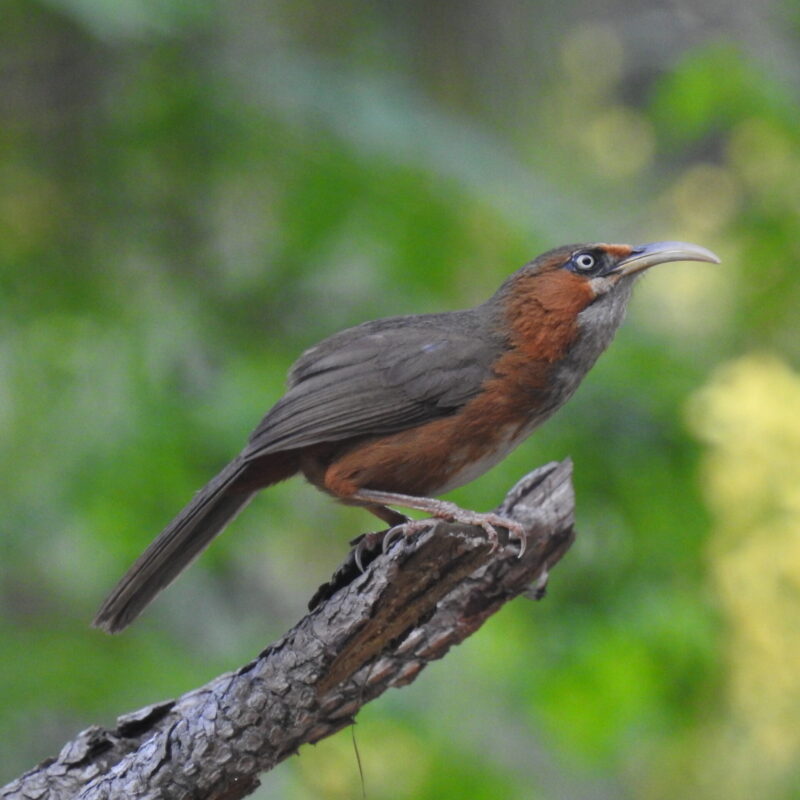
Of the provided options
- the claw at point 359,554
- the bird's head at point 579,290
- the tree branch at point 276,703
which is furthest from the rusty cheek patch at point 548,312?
the tree branch at point 276,703

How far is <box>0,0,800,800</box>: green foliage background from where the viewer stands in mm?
5203

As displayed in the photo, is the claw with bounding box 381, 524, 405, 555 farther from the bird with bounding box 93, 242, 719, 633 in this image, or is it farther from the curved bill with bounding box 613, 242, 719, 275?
the curved bill with bounding box 613, 242, 719, 275

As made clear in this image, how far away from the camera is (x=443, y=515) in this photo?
12.6ft

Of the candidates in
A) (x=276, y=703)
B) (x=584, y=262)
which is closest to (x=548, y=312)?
(x=584, y=262)

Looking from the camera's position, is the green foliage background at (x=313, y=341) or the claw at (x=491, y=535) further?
the green foliage background at (x=313, y=341)

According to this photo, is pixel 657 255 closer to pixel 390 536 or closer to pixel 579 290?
pixel 579 290

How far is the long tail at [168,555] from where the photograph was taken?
415 cm

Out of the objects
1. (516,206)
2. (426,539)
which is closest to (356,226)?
(516,206)

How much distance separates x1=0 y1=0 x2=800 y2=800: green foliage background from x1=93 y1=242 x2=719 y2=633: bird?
0.94 meters

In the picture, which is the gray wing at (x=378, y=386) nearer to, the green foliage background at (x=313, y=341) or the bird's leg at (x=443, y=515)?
the bird's leg at (x=443, y=515)

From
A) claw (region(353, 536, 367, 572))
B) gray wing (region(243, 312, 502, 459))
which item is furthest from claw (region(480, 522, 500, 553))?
gray wing (region(243, 312, 502, 459))

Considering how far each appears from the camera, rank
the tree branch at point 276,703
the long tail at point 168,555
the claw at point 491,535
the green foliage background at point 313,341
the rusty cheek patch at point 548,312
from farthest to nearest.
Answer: the green foliage background at point 313,341 → the rusty cheek patch at point 548,312 → the long tail at point 168,555 → the claw at point 491,535 → the tree branch at point 276,703

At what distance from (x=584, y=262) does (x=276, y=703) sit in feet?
6.35

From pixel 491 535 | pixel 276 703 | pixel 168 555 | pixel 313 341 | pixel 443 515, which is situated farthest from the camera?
pixel 313 341
